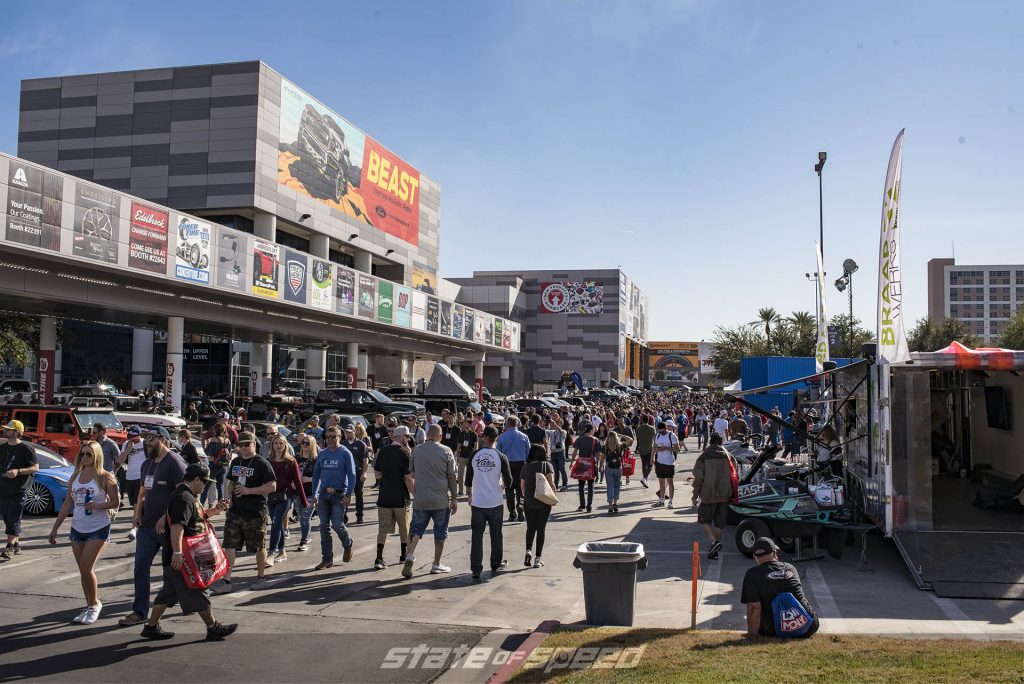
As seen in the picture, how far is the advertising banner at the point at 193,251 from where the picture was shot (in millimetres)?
31172

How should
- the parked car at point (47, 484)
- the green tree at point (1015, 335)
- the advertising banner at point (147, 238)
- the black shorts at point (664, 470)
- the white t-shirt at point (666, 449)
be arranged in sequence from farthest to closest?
the green tree at point (1015, 335)
the advertising banner at point (147, 238)
the black shorts at point (664, 470)
the white t-shirt at point (666, 449)
the parked car at point (47, 484)

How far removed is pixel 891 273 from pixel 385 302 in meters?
39.4

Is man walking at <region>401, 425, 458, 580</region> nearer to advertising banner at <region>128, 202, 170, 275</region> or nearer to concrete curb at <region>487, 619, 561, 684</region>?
concrete curb at <region>487, 619, 561, 684</region>

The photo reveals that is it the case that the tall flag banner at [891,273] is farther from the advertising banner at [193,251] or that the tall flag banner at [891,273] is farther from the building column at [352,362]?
the building column at [352,362]

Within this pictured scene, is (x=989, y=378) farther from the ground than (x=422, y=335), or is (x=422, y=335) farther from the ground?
(x=422, y=335)

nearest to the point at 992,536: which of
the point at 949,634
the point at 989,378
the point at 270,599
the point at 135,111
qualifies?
the point at 949,634

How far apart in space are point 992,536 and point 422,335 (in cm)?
4954

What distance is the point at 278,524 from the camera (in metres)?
10.7

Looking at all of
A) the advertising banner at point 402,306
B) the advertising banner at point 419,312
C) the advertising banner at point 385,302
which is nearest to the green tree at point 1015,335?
the advertising banner at point 419,312

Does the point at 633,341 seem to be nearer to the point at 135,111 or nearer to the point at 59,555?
the point at 135,111

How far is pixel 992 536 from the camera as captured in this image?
9.94 metres

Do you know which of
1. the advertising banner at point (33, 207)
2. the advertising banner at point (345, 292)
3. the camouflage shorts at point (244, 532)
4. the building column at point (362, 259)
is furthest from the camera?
the building column at point (362, 259)

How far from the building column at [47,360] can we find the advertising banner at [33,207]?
9.07m

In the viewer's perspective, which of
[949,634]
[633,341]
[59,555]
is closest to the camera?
[949,634]
